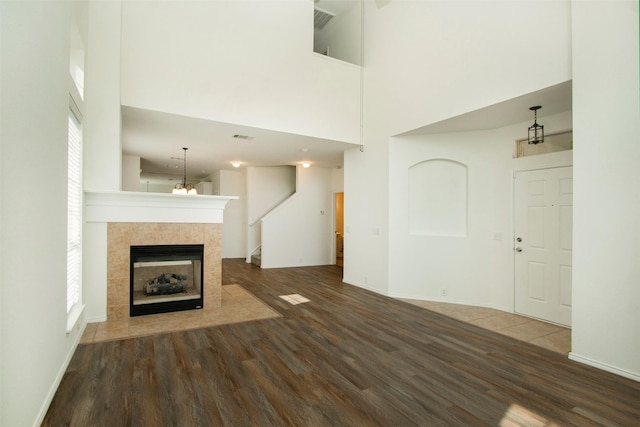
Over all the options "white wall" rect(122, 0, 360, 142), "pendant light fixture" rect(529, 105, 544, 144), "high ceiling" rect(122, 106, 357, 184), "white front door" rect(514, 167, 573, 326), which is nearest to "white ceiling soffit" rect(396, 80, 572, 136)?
"pendant light fixture" rect(529, 105, 544, 144)

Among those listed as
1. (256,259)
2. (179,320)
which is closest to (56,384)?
(179,320)

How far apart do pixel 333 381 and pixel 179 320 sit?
2.45 m

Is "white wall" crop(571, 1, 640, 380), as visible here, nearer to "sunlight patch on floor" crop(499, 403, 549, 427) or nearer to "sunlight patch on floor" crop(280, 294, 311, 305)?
"sunlight patch on floor" crop(499, 403, 549, 427)

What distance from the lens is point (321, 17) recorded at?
7234 mm

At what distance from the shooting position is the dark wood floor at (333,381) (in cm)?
211

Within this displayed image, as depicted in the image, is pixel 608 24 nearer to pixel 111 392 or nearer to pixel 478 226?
pixel 478 226

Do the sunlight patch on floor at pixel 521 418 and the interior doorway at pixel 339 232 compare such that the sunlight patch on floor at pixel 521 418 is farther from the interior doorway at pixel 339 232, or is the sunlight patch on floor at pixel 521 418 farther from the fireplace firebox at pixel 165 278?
the interior doorway at pixel 339 232

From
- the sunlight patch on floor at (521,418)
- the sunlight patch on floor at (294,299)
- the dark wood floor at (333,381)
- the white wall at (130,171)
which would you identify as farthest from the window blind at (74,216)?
the white wall at (130,171)

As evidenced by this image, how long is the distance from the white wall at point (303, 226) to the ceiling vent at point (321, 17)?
11.9 feet

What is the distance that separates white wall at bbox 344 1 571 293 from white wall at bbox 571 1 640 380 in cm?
32

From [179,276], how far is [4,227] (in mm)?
3283

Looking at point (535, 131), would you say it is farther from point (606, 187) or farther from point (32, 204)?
point (32, 204)

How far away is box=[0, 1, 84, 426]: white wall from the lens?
4.89 ft

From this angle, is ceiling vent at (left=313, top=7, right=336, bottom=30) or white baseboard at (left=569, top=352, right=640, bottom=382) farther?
ceiling vent at (left=313, top=7, right=336, bottom=30)
